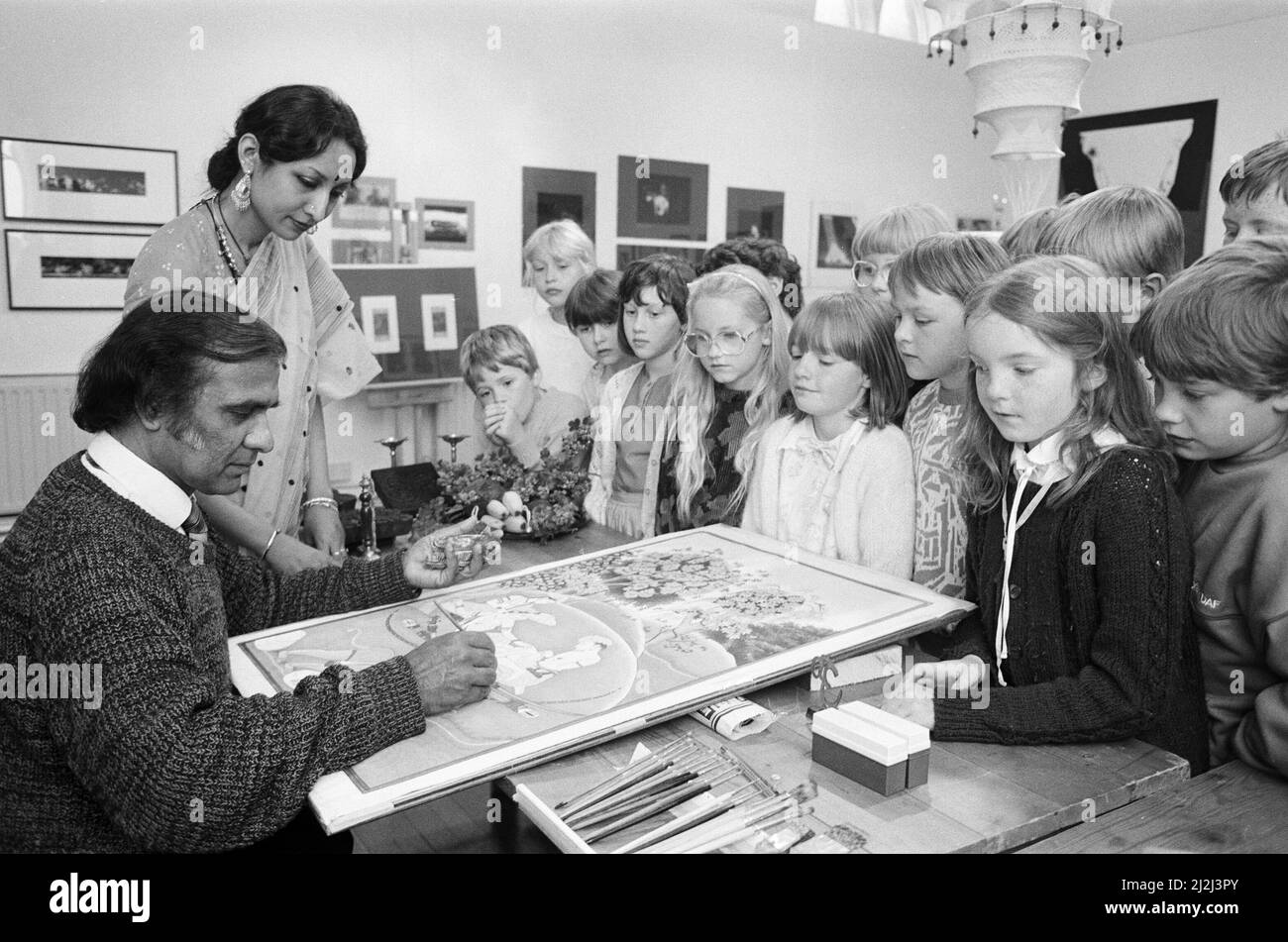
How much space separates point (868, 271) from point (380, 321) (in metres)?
4.14

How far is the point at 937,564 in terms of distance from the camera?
2.26m

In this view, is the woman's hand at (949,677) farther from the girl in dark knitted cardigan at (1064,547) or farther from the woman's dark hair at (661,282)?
the woman's dark hair at (661,282)

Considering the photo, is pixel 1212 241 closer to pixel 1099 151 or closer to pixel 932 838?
pixel 1099 151

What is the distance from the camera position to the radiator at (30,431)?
577cm

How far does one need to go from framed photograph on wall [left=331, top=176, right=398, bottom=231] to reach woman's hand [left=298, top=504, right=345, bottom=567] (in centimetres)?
410

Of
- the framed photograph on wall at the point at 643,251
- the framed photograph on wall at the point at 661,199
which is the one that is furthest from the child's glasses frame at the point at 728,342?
the framed photograph on wall at the point at 661,199

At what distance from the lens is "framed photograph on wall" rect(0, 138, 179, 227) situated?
5668 millimetres

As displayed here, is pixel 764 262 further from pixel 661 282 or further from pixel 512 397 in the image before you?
pixel 512 397

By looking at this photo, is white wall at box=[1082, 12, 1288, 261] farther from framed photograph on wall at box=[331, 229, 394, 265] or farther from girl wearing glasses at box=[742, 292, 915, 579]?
girl wearing glasses at box=[742, 292, 915, 579]

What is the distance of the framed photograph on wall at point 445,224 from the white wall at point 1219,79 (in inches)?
202

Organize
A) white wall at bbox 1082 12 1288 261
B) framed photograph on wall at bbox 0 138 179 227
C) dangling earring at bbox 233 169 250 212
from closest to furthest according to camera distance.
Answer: dangling earring at bbox 233 169 250 212 < framed photograph on wall at bbox 0 138 179 227 < white wall at bbox 1082 12 1288 261

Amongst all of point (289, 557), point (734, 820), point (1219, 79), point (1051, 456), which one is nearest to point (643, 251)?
point (1219, 79)

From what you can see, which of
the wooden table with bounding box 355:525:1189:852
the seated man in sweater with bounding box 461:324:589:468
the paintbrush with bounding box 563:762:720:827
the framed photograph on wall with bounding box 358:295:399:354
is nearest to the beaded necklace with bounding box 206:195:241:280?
the seated man in sweater with bounding box 461:324:589:468
